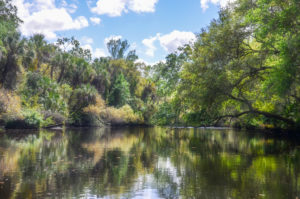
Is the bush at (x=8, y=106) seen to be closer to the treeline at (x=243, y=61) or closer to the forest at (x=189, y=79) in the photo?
the forest at (x=189, y=79)

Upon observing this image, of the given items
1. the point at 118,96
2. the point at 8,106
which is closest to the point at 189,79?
the point at 8,106

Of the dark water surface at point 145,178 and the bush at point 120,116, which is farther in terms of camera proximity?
the bush at point 120,116

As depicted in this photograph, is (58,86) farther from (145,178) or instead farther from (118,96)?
(145,178)

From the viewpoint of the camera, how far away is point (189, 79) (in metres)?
24.5

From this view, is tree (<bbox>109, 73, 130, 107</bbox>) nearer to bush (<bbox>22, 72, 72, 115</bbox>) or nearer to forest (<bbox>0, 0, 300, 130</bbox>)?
forest (<bbox>0, 0, 300, 130</bbox>)

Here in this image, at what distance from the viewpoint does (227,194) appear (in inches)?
311

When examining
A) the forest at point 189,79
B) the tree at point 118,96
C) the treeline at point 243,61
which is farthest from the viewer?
the tree at point 118,96

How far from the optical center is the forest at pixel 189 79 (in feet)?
61.0

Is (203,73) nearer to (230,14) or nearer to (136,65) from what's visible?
(230,14)

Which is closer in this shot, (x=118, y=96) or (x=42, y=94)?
(x=42, y=94)

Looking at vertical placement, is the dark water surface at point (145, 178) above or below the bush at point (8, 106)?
below

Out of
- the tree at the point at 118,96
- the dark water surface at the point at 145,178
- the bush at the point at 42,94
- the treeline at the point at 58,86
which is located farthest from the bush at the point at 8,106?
the tree at the point at 118,96

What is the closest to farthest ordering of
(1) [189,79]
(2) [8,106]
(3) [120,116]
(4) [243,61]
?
(4) [243,61] → (1) [189,79] → (2) [8,106] → (3) [120,116]

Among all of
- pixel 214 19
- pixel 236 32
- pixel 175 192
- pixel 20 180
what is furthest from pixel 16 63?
pixel 175 192
